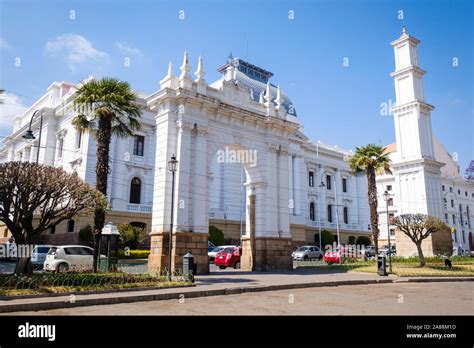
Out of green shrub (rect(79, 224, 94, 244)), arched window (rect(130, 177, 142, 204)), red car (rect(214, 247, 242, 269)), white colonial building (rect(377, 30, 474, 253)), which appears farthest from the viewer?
white colonial building (rect(377, 30, 474, 253))

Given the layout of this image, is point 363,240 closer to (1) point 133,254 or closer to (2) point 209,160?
(1) point 133,254

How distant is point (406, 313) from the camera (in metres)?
9.12

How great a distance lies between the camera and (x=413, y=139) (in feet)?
134

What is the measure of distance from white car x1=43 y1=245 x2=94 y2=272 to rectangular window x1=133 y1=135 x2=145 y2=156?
738 inches

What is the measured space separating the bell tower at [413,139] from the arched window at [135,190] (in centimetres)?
2744

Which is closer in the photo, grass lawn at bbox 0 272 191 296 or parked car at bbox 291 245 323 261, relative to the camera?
grass lawn at bbox 0 272 191 296

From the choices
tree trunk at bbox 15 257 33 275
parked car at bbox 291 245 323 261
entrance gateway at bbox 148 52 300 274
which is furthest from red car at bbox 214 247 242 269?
parked car at bbox 291 245 323 261

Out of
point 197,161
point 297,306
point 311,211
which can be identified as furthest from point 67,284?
point 311,211

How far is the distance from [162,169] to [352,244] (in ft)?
137

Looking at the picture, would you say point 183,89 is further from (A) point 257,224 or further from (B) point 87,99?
(A) point 257,224

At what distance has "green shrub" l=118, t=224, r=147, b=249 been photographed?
1224 inches

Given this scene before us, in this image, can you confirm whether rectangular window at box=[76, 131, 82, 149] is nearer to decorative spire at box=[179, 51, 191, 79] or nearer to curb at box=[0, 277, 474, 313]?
decorative spire at box=[179, 51, 191, 79]
